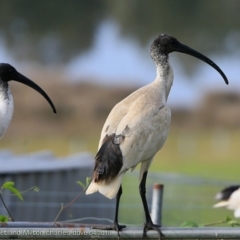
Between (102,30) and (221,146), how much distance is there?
18746mm

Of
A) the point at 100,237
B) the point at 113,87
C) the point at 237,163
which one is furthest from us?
the point at 113,87

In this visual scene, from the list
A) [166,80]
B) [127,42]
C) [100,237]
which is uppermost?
[127,42]

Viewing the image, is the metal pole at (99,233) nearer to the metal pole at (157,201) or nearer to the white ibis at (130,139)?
the white ibis at (130,139)

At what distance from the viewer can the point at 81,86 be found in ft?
113

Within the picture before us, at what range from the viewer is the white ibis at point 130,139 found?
16.0ft

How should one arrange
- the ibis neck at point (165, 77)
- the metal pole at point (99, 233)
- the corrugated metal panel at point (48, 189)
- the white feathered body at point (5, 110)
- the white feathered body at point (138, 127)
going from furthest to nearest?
the corrugated metal panel at point (48, 189)
the white feathered body at point (5, 110)
the ibis neck at point (165, 77)
the white feathered body at point (138, 127)
the metal pole at point (99, 233)

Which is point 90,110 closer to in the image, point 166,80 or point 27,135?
point 27,135

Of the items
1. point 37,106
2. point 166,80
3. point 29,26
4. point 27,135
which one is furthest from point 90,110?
point 166,80

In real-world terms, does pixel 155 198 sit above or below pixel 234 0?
below

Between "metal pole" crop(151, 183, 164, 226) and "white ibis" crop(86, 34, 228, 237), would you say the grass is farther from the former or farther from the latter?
"white ibis" crop(86, 34, 228, 237)

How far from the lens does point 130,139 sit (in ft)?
16.6

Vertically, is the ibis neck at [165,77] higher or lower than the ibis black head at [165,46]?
lower

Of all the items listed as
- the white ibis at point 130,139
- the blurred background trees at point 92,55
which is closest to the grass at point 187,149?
the blurred background trees at point 92,55

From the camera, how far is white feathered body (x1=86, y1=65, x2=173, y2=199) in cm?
504
